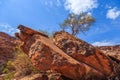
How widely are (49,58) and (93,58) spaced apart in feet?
7.75

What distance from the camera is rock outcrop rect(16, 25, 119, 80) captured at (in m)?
12.2

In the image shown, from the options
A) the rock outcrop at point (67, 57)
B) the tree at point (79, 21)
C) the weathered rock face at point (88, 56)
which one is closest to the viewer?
the rock outcrop at point (67, 57)

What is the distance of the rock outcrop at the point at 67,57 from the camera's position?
40.0 feet

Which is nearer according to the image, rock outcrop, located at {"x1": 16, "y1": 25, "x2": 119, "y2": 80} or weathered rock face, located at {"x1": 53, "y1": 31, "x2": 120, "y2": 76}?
rock outcrop, located at {"x1": 16, "y1": 25, "x2": 119, "y2": 80}

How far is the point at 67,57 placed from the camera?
1236cm

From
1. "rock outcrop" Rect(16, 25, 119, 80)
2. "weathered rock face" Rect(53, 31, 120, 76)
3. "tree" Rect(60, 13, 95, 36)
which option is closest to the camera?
"rock outcrop" Rect(16, 25, 119, 80)

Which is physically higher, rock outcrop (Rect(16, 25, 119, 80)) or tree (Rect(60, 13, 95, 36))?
tree (Rect(60, 13, 95, 36))

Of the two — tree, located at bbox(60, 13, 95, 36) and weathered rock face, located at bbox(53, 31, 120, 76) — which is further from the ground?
tree, located at bbox(60, 13, 95, 36)

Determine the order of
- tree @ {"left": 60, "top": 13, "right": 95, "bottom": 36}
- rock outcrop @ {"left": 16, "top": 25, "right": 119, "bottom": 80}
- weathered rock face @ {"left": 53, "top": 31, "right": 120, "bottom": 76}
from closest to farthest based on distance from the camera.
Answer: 1. rock outcrop @ {"left": 16, "top": 25, "right": 119, "bottom": 80}
2. weathered rock face @ {"left": 53, "top": 31, "right": 120, "bottom": 76}
3. tree @ {"left": 60, "top": 13, "right": 95, "bottom": 36}

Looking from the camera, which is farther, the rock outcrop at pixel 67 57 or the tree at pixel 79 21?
the tree at pixel 79 21

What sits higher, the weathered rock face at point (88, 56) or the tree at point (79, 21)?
the tree at point (79, 21)

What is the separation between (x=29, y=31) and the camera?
13.4m

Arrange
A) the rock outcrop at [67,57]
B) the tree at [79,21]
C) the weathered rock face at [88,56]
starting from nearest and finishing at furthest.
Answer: the rock outcrop at [67,57]
the weathered rock face at [88,56]
the tree at [79,21]

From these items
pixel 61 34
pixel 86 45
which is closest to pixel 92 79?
pixel 86 45
